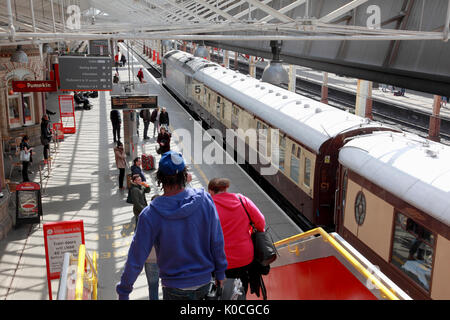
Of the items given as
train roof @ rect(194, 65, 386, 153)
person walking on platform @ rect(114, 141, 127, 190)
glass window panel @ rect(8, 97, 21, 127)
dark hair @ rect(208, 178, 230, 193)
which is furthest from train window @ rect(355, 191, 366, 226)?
glass window panel @ rect(8, 97, 21, 127)

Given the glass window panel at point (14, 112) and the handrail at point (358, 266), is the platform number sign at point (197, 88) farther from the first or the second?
the handrail at point (358, 266)

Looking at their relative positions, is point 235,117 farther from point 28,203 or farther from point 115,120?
point 28,203

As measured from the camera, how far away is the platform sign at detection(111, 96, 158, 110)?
14695 mm

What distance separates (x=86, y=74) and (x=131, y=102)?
187cm

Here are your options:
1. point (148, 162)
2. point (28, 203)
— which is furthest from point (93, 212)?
point (148, 162)

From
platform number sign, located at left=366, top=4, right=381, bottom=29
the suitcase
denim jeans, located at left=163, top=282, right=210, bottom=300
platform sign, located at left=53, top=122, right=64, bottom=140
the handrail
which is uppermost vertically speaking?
platform number sign, located at left=366, top=4, right=381, bottom=29

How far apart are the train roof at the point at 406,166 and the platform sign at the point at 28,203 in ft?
22.2

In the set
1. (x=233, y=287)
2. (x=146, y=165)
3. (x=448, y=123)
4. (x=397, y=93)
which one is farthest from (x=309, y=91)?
(x=233, y=287)

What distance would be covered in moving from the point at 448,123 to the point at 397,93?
10902 mm

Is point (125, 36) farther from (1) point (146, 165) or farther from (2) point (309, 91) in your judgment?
(2) point (309, 91)

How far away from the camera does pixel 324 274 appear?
4238mm

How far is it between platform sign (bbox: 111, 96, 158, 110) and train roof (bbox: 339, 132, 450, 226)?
24.6 feet

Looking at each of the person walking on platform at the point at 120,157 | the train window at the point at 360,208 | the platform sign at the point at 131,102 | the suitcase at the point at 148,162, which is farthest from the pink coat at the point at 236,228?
the suitcase at the point at 148,162

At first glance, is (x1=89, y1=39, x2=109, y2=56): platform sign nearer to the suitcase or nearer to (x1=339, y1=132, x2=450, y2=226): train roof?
the suitcase
